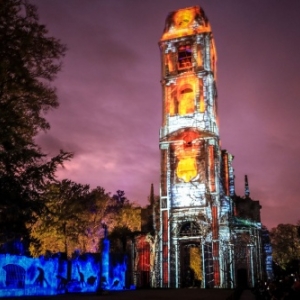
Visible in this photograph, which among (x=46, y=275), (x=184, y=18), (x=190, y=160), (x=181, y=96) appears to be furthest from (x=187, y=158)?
(x=46, y=275)

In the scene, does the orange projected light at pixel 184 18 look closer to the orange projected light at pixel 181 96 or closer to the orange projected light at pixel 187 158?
the orange projected light at pixel 181 96

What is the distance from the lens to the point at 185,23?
55094 mm

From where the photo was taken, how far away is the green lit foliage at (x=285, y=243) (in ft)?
243

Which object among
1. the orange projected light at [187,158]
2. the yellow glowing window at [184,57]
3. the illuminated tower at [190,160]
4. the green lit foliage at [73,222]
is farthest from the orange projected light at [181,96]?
the green lit foliage at [73,222]

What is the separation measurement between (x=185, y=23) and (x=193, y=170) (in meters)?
20.2

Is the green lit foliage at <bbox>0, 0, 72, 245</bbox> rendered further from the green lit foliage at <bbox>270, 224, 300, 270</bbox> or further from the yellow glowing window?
the green lit foliage at <bbox>270, 224, 300, 270</bbox>

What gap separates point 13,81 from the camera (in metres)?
14.5

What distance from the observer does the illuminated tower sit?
46.4m

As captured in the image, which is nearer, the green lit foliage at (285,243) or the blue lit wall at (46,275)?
the blue lit wall at (46,275)

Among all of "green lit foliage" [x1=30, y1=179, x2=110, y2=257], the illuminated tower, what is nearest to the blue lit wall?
"green lit foliage" [x1=30, y1=179, x2=110, y2=257]

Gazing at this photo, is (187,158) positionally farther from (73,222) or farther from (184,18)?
(184,18)

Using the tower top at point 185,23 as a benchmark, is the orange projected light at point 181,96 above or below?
below

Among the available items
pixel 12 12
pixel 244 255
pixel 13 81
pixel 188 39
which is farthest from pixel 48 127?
pixel 188 39

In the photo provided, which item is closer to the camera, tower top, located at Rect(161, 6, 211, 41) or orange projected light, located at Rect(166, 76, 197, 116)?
orange projected light, located at Rect(166, 76, 197, 116)
